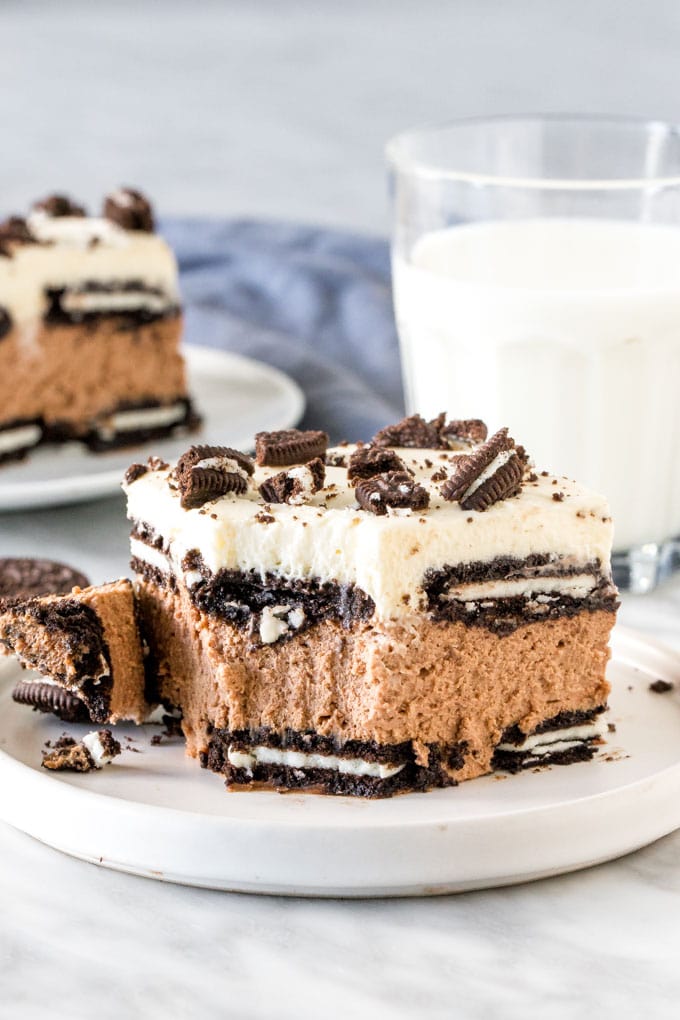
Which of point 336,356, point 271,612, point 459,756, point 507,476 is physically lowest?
point 336,356

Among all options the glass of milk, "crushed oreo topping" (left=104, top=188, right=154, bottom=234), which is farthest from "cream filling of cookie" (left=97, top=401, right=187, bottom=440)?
the glass of milk

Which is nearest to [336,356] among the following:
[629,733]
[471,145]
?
[471,145]

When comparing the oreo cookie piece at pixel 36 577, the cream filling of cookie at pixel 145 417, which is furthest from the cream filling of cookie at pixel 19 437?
the oreo cookie piece at pixel 36 577

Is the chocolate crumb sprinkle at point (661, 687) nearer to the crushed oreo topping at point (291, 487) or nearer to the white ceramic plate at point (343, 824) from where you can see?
the white ceramic plate at point (343, 824)

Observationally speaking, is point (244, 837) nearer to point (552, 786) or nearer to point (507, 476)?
point (552, 786)

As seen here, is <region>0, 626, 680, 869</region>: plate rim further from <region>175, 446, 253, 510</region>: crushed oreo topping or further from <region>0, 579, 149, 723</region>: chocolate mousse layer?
<region>175, 446, 253, 510</region>: crushed oreo topping

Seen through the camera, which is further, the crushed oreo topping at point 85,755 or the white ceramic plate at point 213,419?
the white ceramic plate at point 213,419

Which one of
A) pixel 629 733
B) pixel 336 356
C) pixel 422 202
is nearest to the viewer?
pixel 629 733

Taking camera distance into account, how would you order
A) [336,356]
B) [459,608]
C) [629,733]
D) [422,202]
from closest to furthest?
[459,608], [629,733], [422,202], [336,356]

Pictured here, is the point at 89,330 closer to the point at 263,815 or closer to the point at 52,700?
the point at 52,700
